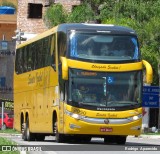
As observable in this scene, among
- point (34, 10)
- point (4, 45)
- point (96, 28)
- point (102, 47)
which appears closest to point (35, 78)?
point (96, 28)

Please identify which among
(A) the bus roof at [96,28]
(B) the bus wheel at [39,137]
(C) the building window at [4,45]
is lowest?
(C) the building window at [4,45]

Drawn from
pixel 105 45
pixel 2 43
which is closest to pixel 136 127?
pixel 105 45

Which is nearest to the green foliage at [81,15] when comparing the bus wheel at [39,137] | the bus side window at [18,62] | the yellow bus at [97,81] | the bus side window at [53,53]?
the bus side window at [18,62]

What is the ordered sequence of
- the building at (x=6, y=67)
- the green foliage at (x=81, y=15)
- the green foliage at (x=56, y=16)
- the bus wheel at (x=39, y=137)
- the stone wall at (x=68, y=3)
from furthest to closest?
the building at (x=6, y=67) < the stone wall at (x=68, y=3) < the green foliage at (x=56, y=16) < the green foliage at (x=81, y=15) < the bus wheel at (x=39, y=137)

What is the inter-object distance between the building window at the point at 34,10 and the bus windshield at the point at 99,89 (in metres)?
48.6

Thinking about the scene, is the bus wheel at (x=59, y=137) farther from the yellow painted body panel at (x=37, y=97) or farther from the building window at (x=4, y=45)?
the building window at (x=4, y=45)

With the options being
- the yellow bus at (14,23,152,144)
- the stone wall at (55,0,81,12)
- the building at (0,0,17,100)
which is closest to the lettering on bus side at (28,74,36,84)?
the yellow bus at (14,23,152,144)

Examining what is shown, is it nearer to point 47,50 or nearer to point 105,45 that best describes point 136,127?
point 105,45

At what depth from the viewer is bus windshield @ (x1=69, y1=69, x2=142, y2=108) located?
88.0ft

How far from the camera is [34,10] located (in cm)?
7688

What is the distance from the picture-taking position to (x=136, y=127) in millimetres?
27172

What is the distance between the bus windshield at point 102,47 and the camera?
27.1m

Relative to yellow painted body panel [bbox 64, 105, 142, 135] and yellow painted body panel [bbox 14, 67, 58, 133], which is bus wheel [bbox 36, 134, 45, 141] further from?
yellow painted body panel [bbox 64, 105, 142, 135]

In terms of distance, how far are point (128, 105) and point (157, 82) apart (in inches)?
1063
